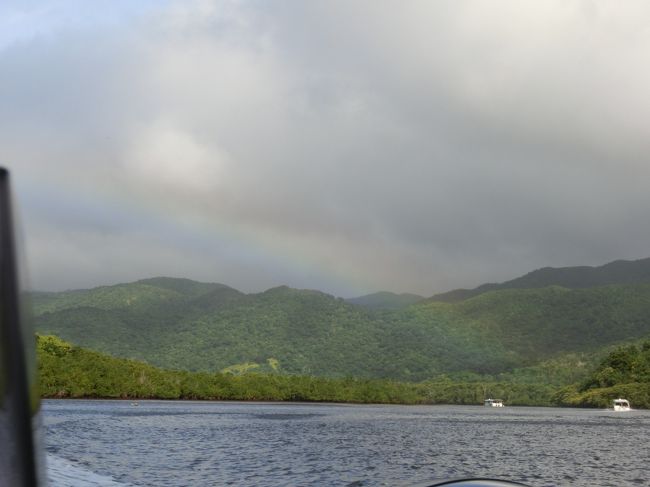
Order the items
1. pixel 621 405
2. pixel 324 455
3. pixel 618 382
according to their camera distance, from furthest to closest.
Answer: pixel 618 382 → pixel 621 405 → pixel 324 455

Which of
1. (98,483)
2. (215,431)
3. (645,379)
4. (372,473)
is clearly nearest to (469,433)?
(215,431)

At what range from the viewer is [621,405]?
6452 inches

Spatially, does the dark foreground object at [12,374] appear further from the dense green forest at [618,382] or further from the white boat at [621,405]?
the dense green forest at [618,382]

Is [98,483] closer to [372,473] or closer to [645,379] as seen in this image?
[372,473]

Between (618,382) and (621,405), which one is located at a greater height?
(618,382)

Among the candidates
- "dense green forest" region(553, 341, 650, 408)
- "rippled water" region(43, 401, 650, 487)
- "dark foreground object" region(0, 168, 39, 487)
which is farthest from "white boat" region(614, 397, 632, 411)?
"dark foreground object" region(0, 168, 39, 487)

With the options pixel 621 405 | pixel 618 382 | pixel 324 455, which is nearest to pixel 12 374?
pixel 324 455

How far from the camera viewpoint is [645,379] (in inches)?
6900

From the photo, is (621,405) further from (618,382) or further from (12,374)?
(12,374)

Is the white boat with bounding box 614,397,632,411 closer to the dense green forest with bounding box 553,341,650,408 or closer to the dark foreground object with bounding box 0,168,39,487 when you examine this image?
the dense green forest with bounding box 553,341,650,408

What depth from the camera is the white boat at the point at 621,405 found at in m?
161

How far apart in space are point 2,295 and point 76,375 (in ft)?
592

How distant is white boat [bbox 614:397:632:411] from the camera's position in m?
161

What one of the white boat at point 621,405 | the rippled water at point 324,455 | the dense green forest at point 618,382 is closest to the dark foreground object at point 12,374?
the rippled water at point 324,455
